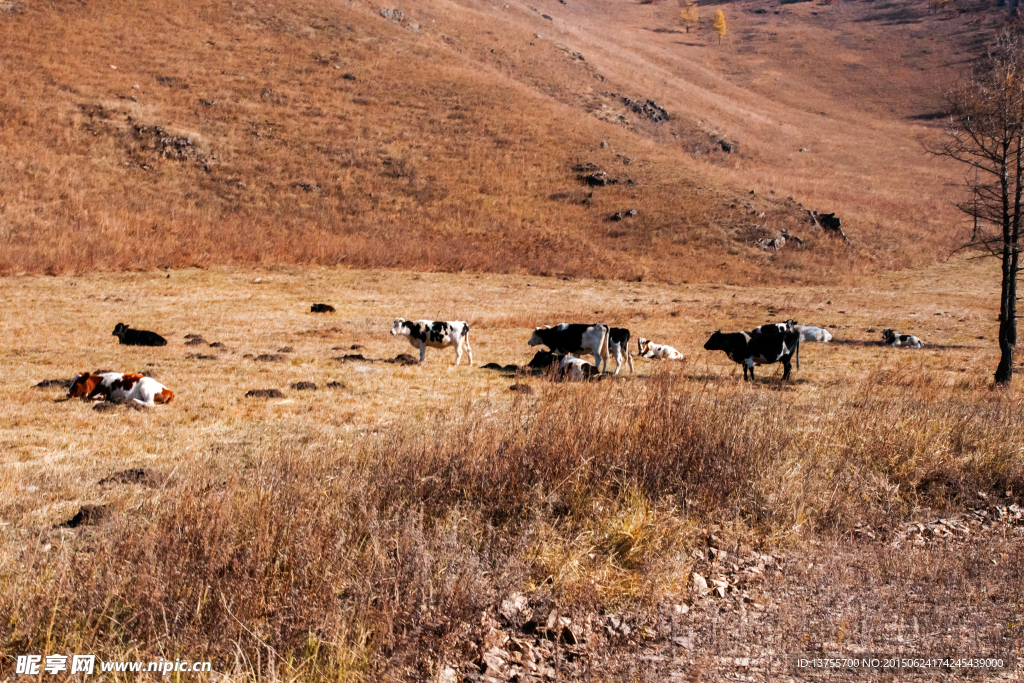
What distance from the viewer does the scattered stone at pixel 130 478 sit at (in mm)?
7617

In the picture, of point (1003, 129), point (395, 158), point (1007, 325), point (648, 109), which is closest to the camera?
point (1007, 325)

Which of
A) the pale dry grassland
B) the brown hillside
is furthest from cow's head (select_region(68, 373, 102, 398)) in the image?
the brown hillside

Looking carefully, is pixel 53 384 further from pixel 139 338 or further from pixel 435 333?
pixel 435 333

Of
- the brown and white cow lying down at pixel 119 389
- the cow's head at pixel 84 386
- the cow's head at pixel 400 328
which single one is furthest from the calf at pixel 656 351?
the cow's head at pixel 84 386

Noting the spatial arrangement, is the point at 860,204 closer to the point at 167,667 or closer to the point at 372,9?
the point at 372,9

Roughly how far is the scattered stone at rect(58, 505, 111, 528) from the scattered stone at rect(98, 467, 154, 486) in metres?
1.02

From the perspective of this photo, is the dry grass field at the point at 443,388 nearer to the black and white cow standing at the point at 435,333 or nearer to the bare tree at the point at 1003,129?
the black and white cow standing at the point at 435,333

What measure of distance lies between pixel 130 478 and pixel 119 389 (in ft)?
16.8

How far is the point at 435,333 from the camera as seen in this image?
1769cm

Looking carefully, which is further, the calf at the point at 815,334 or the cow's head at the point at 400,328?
the calf at the point at 815,334

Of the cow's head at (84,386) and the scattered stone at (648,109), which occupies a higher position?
the scattered stone at (648,109)

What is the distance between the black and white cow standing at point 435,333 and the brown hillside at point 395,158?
24.5 meters

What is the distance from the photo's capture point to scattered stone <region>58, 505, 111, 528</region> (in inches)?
249

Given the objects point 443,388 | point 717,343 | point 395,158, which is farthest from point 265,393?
point 395,158
